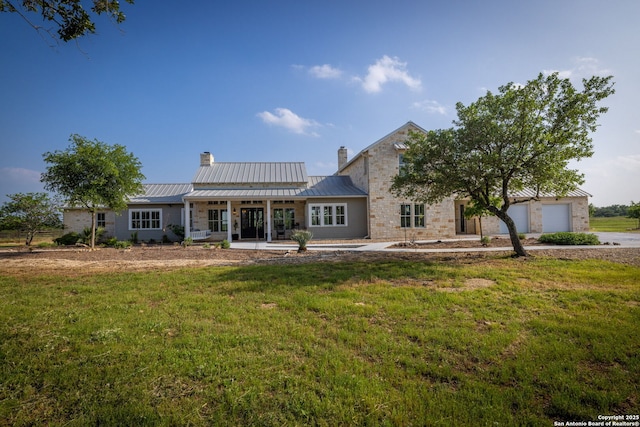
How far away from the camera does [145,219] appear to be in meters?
19.6

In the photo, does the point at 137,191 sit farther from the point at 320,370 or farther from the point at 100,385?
the point at 320,370

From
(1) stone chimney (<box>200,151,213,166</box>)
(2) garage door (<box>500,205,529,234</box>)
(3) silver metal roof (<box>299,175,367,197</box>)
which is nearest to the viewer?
(3) silver metal roof (<box>299,175,367,197</box>)

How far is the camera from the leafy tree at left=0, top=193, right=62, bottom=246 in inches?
601

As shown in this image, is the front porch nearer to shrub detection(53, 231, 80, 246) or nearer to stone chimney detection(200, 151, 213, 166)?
stone chimney detection(200, 151, 213, 166)

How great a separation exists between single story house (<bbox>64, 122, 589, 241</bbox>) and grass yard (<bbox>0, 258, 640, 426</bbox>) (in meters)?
12.0

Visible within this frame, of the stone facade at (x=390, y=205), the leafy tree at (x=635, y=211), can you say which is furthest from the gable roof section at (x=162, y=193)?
the leafy tree at (x=635, y=211)

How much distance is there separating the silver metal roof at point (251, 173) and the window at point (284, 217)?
2085 millimetres

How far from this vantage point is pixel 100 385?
2.82 m

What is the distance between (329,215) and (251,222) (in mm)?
5464

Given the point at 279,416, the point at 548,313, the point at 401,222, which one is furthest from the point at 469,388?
the point at 401,222

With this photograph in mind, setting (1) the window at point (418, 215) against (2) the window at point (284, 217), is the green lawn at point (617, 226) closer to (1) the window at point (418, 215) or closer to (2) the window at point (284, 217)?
(1) the window at point (418, 215)

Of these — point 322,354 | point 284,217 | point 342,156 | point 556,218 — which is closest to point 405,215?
point 284,217

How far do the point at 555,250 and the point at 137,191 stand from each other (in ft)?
63.0

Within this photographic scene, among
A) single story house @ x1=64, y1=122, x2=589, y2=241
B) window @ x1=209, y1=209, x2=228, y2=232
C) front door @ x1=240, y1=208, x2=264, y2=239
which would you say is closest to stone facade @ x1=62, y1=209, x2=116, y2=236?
single story house @ x1=64, y1=122, x2=589, y2=241
